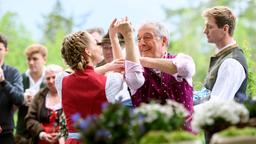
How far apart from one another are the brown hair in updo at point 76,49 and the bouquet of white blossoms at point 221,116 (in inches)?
48.9

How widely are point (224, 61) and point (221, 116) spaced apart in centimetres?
171

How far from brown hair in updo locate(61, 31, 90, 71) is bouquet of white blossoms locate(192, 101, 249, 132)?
48.9 inches

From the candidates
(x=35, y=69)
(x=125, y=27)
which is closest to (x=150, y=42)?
(x=125, y=27)

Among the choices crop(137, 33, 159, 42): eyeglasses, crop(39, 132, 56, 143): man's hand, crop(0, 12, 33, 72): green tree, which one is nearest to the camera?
crop(137, 33, 159, 42): eyeglasses

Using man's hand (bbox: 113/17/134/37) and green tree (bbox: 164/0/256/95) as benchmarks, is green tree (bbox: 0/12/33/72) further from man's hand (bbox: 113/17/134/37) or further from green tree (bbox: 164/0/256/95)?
man's hand (bbox: 113/17/134/37)

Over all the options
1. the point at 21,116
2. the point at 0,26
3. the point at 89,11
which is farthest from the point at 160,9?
the point at 21,116

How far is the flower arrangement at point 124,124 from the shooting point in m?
2.91

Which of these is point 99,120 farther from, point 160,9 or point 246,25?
point 160,9

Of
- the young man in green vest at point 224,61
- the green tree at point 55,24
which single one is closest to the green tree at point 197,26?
the green tree at point 55,24

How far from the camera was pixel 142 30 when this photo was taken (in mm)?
4348

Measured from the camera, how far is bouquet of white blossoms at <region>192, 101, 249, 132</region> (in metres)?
3.08

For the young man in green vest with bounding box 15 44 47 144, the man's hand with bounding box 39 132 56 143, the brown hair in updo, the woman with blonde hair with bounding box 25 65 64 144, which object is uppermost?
A: the brown hair in updo

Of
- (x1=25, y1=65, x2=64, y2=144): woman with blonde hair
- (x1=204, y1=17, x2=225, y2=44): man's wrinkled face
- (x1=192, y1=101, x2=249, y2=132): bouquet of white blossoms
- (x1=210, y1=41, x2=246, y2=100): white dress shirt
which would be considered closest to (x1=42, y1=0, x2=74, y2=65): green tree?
(x1=25, y1=65, x2=64, y2=144): woman with blonde hair

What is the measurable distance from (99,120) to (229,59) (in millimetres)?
2010
